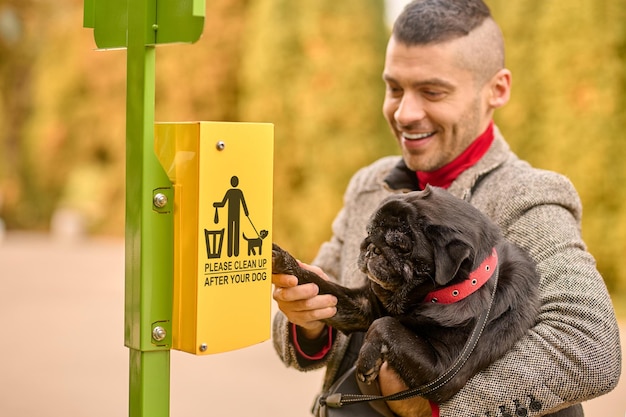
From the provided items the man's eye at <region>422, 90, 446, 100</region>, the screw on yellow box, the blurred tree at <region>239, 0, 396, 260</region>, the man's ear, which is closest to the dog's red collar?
the screw on yellow box

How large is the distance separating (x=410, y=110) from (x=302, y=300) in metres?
0.70

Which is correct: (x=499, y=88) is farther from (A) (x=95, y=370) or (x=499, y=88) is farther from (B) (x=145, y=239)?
(A) (x=95, y=370)

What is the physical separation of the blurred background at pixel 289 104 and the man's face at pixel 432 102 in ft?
19.9

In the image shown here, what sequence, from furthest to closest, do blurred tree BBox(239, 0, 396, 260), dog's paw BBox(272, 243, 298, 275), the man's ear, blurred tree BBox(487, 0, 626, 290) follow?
blurred tree BBox(239, 0, 396, 260) < blurred tree BBox(487, 0, 626, 290) < the man's ear < dog's paw BBox(272, 243, 298, 275)

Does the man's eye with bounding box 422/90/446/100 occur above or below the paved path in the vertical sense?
above

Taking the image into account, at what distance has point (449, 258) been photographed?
193cm

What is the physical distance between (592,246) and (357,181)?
6.02m

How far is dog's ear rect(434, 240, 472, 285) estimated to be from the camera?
6.31 ft

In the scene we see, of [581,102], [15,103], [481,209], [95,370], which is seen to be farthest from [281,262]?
[15,103]

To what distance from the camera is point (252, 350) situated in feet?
25.1

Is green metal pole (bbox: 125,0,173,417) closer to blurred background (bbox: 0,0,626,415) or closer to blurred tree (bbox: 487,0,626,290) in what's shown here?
blurred background (bbox: 0,0,626,415)

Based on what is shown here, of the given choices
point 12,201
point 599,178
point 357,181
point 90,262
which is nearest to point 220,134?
point 357,181

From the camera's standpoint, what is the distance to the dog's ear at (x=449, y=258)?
1922mm

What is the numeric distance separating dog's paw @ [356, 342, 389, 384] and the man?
64mm
